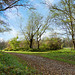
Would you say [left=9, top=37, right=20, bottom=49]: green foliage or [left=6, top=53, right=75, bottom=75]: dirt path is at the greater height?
[left=9, top=37, right=20, bottom=49]: green foliage

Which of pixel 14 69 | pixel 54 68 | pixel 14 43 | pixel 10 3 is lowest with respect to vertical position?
pixel 54 68

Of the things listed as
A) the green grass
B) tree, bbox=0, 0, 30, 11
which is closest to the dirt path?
the green grass

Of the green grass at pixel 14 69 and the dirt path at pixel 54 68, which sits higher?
the green grass at pixel 14 69

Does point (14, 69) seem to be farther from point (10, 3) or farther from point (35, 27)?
point (35, 27)

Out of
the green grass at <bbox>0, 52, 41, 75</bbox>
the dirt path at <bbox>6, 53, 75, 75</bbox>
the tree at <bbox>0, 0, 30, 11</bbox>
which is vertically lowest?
the dirt path at <bbox>6, 53, 75, 75</bbox>

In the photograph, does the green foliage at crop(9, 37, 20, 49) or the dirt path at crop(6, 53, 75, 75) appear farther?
the green foliage at crop(9, 37, 20, 49)

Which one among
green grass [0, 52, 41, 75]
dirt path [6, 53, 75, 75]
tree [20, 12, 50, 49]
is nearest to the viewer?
green grass [0, 52, 41, 75]

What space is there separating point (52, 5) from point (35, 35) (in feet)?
63.4

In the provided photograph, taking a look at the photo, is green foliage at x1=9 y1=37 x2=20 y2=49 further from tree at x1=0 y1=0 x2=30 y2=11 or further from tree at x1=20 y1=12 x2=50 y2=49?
tree at x1=0 y1=0 x2=30 y2=11

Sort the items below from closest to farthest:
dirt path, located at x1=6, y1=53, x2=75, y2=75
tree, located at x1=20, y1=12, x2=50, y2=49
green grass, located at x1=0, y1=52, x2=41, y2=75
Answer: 1. green grass, located at x1=0, y1=52, x2=41, y2=75
2. dirt path, located at x1=6, y1=53, x2=75, y2=75
3. tree, located at x1=20, y1=12, x2=50, y2=49

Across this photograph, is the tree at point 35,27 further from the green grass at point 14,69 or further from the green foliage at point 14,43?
the green grass at point 14,69

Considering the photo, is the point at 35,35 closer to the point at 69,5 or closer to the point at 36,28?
the point at 36,28

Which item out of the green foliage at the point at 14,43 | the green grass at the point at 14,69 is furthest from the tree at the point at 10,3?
the green foliage at the point at 14,43

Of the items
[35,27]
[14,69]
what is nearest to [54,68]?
[14,69]
